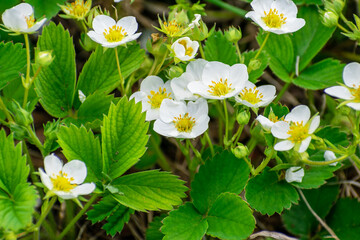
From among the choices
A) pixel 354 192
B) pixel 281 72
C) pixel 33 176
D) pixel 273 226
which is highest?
pixel 281 72

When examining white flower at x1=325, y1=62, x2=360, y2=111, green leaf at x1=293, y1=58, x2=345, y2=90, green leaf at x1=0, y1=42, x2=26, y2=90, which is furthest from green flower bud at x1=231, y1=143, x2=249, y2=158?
green leaf at x1=0, y1=42, x2=26, y2=90

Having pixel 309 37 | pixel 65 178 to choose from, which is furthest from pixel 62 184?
pixel 309 37

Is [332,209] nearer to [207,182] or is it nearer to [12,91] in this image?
[207,182]

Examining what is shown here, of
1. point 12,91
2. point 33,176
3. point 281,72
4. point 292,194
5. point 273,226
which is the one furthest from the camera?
point 273,226

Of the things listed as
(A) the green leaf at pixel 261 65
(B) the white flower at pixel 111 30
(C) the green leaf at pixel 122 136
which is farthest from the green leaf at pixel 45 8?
(A) the green leaf at pixel 261 65

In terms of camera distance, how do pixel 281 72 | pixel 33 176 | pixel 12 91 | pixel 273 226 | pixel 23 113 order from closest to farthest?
pixel 23 113 < pixel 33 176 < pixel 12 91 < pixel 281 72 < pixel 273 226

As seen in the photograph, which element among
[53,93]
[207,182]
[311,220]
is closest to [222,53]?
[207,182]

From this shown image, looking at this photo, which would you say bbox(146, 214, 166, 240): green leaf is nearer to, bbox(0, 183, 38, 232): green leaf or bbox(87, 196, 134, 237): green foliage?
bbox(87, 196, 134, 237): green foliage

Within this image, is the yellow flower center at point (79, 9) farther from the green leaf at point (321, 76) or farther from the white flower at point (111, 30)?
the green leaf at point (321, 76)

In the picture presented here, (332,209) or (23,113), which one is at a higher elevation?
(23,113)
